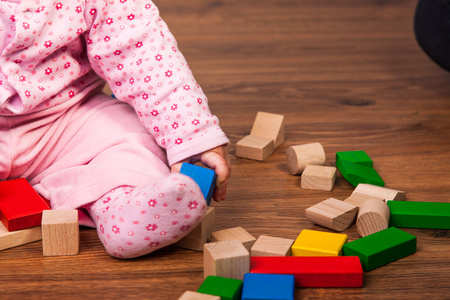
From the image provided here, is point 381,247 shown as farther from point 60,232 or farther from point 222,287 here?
point 60,232

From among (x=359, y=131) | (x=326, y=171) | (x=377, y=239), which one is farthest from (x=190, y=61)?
(x=377, y=239)

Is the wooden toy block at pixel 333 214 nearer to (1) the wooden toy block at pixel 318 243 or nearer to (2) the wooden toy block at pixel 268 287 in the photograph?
(1) the wooden toy block at pixel 318 243

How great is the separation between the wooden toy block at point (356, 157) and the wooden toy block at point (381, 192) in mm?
123

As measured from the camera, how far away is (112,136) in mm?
1097

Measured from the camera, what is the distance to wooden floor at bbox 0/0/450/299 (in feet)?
2.94

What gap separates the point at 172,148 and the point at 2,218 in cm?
28

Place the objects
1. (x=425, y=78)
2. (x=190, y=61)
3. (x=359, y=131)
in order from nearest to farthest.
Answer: (x=359, y=131)
(x=425, y=78)
(x=190, y=61)

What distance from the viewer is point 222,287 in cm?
82

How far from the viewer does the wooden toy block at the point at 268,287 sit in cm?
80

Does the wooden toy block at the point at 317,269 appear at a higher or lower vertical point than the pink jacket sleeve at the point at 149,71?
lower

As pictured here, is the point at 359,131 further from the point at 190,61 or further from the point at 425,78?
the point at 190,61

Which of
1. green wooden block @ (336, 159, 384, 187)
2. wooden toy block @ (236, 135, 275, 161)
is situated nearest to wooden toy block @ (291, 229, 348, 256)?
green wooden block @ (336, 159, 384, 187)

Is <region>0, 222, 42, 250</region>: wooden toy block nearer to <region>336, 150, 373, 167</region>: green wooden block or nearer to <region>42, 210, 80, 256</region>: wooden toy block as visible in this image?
<region>42, 210, 80, 256</region>: wooden toy block

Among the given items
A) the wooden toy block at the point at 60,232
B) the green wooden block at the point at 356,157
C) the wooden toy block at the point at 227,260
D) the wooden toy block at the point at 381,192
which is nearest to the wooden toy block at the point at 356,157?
the green wooden block at the point at 356,157
